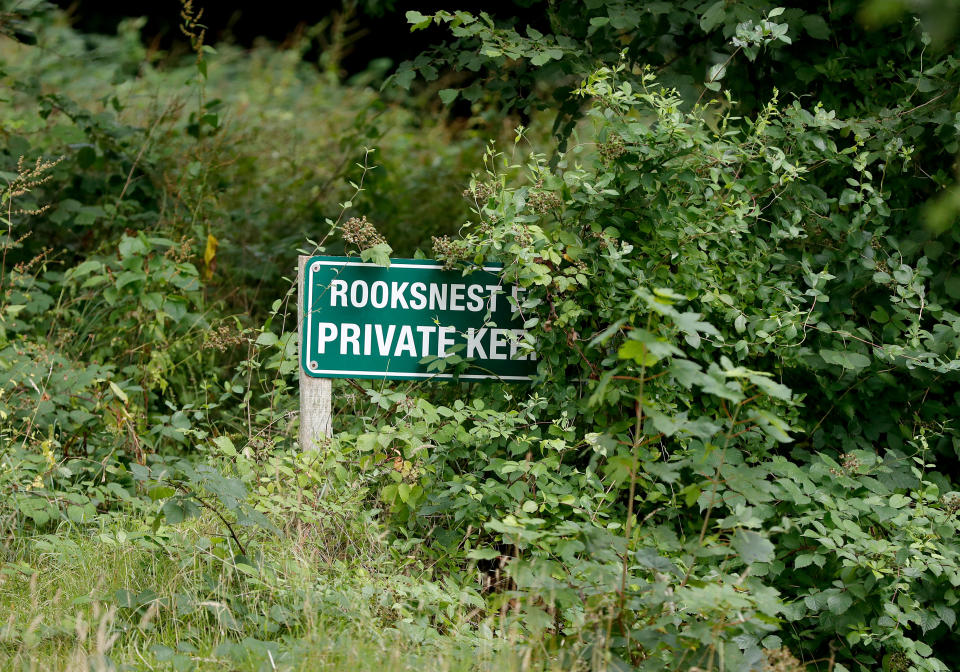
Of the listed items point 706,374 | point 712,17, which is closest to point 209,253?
point 712,17

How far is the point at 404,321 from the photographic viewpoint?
11.0 ft

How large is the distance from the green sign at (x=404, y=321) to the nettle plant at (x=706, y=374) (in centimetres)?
12

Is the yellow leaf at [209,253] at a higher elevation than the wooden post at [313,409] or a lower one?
higher

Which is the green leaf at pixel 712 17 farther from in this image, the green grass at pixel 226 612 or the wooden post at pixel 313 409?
the green grass at pixel 226 612

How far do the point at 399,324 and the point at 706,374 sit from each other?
1155 millimetres

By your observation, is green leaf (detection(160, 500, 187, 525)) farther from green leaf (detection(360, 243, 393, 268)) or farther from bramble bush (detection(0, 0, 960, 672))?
green leaf (detection(360, 243, 393, 268))

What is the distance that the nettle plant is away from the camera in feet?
9.95

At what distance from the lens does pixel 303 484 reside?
10.3 feet

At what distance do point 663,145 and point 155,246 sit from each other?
3.33m

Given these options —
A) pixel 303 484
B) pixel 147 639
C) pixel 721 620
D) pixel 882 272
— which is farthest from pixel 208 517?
pixel 882 272

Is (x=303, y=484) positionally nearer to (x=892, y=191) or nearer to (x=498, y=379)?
(x=498, y=379)

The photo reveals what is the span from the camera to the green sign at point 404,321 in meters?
3.34

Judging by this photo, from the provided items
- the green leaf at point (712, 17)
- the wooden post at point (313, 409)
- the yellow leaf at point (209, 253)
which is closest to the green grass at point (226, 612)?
the wooden post at point (313, 409)

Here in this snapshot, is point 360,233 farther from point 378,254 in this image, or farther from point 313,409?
point 313,409
